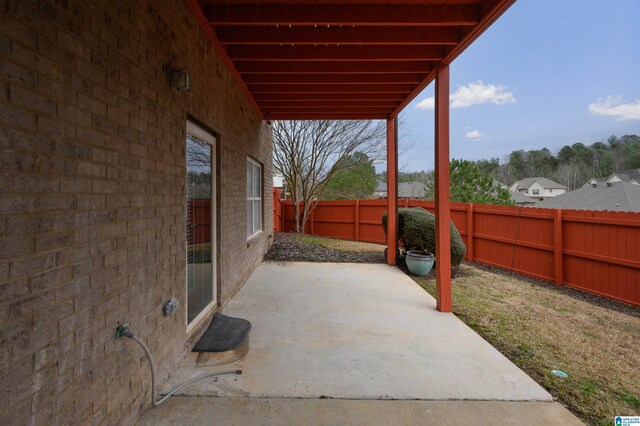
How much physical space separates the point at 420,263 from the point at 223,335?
4.14 m

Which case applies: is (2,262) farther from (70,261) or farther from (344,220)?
(344,220)

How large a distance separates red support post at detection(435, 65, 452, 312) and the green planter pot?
1836 mm

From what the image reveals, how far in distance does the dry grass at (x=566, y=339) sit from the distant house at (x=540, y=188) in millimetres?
42207

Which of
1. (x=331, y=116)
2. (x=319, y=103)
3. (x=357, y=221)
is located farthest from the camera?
(x=357, y=221)

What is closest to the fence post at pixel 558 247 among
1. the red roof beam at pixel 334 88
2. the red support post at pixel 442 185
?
the red support post at pixel 442 185

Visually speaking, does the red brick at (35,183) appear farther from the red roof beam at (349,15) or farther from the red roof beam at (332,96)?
the red roof beam at (332,96)

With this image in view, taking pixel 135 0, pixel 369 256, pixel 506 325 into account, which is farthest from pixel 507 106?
pixel 135 0

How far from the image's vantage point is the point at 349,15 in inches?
125

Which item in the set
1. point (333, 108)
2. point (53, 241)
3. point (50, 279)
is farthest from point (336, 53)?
point (50, 279)

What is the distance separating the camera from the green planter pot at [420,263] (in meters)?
6.00

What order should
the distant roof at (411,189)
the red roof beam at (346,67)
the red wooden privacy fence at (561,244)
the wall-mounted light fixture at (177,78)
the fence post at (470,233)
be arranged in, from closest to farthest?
the wall-mounted light fixture at (177,78) < the red roof beam at (346,67) < the red wooden privacy fence at (561,244) < the fence post at (470,233) < the distant roof at (411,189)

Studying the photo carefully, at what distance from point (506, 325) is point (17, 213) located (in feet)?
14.8

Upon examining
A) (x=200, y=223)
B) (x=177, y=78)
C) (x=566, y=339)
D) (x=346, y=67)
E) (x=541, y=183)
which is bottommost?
(x=566, y=339)

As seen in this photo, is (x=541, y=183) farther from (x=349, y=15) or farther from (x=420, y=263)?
(x=349, y=15)
